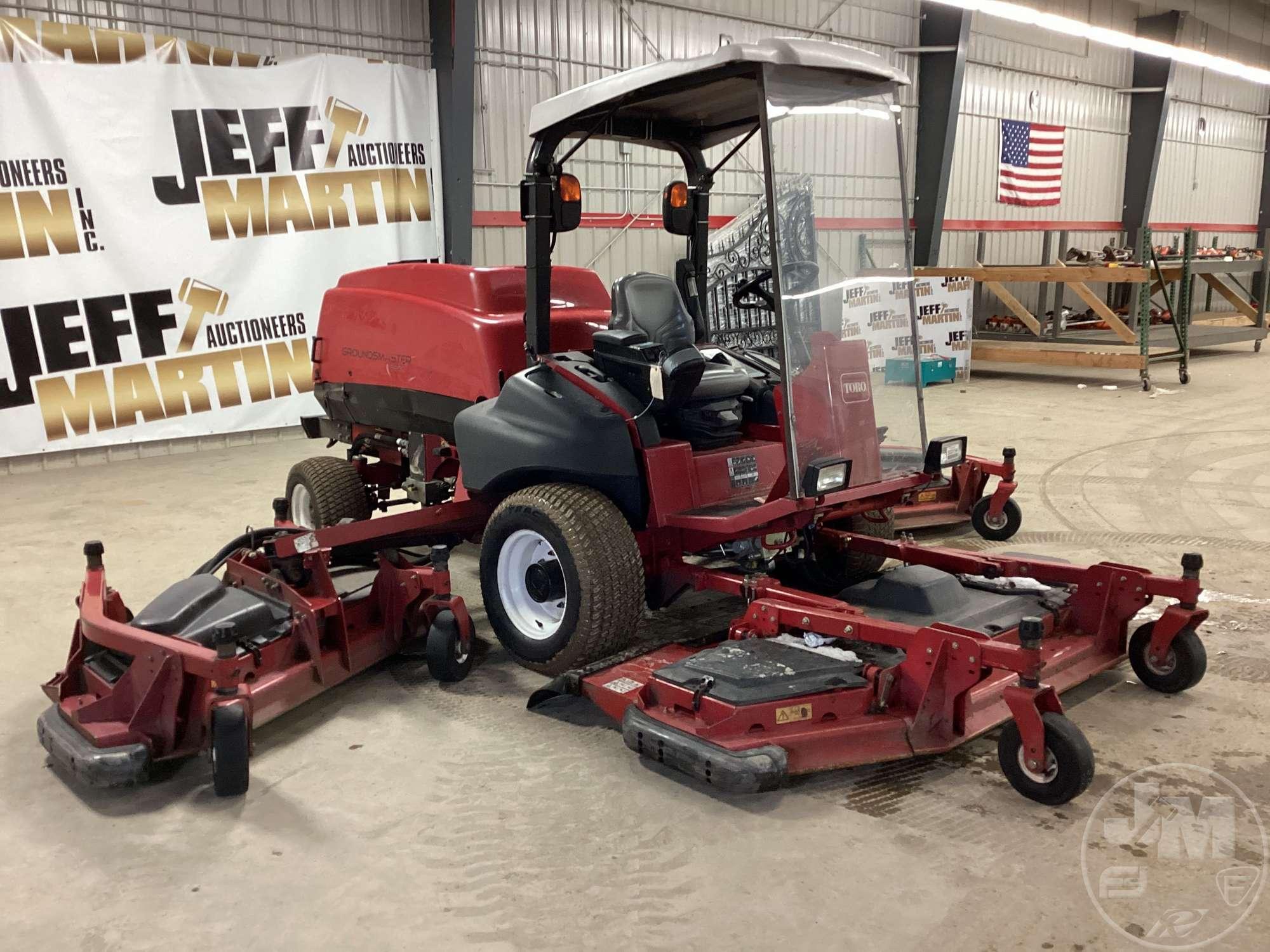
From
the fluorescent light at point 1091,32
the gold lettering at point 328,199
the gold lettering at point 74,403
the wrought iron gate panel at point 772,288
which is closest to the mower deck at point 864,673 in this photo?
the wrought iron gate panel at point 772,288

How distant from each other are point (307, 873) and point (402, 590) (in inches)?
51.0

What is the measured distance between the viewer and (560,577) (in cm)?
359

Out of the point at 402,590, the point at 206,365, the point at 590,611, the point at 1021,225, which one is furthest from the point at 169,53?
the point at 1021,225

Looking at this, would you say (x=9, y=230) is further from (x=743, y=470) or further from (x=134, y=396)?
(x=743, y=470)

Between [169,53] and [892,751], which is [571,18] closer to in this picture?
[169,53]

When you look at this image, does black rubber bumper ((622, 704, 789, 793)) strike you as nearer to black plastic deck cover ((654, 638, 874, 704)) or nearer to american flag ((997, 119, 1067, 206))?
black plastic deck cover ((654, 638, 874, 704))

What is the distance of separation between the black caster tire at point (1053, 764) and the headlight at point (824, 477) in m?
0.88

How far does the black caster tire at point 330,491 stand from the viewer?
5020 millimetres

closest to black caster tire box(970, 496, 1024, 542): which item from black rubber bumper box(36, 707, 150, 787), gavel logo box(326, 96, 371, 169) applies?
black rubber bumper box(36, 707, 150, 787)

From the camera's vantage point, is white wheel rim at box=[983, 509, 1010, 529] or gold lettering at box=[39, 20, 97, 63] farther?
gold lettering at box=[39, 20, 97, 63]

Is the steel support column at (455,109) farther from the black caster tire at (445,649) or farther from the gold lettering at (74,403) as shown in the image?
the black caster tire at (445,649)

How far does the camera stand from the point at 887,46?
13469 mm

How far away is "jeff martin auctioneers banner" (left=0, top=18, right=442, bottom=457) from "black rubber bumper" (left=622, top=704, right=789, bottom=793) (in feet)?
20.9

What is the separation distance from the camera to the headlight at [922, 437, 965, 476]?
3.64 metres
